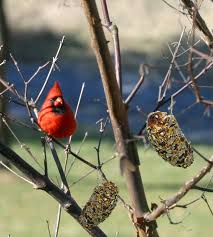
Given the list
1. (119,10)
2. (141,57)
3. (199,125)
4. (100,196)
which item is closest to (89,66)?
(141,57)

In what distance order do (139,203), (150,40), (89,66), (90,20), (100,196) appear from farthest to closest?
1. (150,40)
2. (89,66)
3. (100,196)
4. (139,203)
5. (90,20)

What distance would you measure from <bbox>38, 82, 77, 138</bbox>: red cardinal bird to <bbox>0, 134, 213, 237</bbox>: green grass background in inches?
123

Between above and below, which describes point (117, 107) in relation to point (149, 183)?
below

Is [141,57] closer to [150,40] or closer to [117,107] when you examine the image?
[150,40]

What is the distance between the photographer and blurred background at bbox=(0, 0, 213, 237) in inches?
248

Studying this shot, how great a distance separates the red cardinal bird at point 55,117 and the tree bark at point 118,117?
55 cm

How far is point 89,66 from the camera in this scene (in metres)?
12.5

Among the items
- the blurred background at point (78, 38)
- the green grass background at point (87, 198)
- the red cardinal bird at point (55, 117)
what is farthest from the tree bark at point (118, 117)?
the blurred background at point (78, 38)

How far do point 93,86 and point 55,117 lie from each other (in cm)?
895

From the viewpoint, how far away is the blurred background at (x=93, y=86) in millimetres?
6309

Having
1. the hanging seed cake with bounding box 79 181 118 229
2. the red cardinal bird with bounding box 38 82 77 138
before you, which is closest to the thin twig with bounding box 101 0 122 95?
the hanging seed cake with bounding box 79 181 118 229

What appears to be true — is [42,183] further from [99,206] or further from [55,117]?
[55,117]

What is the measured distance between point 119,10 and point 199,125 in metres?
4.88

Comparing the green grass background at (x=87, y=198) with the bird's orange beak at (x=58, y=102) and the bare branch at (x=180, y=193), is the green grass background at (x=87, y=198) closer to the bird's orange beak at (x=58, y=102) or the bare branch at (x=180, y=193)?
the bird's orange beak at (x=58, y=102)
